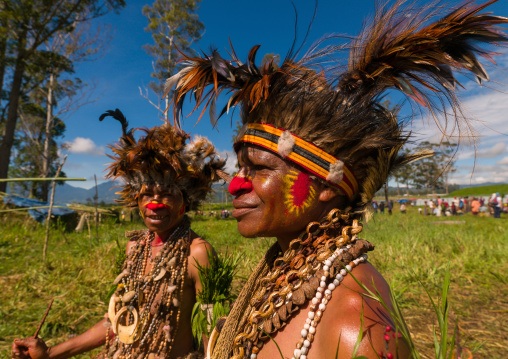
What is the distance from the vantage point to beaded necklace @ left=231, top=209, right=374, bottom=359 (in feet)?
3.80

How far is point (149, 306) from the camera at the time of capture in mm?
2318

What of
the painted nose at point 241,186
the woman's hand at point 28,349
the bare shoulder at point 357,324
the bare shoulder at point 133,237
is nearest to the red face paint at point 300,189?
the painted nose at point 241,186

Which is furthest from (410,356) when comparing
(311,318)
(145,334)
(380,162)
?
(145,334)

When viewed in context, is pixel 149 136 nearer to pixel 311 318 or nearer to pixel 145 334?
pixel 145 334

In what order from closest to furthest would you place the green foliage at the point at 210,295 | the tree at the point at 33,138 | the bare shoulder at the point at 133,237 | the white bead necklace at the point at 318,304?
1. the white bead necklace at the point at 318,304
2. the green foliage at the point at 210,295
3. the bare shoulder at the point at 133,237
4. the tree at the point at 33,138

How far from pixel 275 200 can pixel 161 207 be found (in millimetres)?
1502

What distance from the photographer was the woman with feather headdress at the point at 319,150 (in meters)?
1.17

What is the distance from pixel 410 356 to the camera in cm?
96

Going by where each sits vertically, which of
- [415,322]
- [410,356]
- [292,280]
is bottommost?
[415,322]

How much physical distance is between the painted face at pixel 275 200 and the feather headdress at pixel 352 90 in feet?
0.23

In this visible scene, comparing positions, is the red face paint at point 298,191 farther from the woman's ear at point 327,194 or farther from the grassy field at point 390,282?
the grassy field at point 390,282

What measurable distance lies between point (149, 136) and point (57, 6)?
1589cm

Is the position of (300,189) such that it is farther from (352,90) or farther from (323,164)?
(352,90)

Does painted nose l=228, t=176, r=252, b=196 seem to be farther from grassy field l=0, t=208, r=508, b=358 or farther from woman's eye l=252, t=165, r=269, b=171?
grassy field l=0, t=208, r=508, b=358
